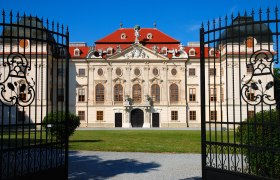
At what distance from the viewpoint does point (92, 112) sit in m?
41.3

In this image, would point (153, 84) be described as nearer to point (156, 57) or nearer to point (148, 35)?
point (156, 57)

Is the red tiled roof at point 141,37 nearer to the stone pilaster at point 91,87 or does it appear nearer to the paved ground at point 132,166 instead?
the stone pilaster at point 91,87

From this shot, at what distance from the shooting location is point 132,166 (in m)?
10.4

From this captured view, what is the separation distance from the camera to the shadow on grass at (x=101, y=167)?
348 inches

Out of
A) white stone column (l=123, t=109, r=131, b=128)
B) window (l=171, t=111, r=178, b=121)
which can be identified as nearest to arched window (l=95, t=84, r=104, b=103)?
white stone column (l=123, t=109, r=131, b=128)

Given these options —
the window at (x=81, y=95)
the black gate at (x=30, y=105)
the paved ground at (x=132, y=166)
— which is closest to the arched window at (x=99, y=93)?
the window at (x=81, y=95)

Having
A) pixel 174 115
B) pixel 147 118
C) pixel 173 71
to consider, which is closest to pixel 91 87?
pixel 147 118

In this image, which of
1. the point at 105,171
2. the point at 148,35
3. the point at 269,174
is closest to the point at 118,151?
the point at 105,171

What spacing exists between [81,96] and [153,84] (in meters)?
9.51

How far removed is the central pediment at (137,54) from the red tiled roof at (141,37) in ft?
9.29

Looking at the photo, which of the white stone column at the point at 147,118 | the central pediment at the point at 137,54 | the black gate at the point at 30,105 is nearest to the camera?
the black gate at the point at 30,105

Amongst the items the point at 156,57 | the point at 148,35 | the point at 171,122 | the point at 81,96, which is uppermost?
the point at 148,35

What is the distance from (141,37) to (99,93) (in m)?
10.4

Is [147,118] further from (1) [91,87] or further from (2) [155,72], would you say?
(1) [91,87]
